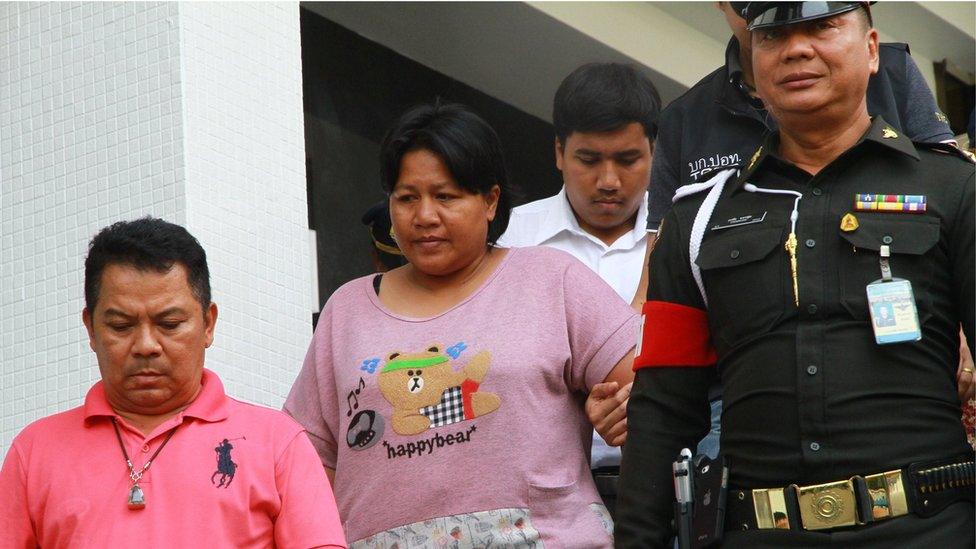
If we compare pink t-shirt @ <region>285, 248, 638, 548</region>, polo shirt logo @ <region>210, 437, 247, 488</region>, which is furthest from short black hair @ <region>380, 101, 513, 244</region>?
polo shirt logo @ <region>210, 437, 247, 488</region>

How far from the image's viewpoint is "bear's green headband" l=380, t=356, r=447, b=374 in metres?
3.71

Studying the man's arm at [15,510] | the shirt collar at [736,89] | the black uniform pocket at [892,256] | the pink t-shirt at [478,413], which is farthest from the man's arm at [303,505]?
the shirt collar at [736,89]

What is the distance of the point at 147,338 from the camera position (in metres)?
3.33

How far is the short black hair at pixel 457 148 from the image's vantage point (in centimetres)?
393

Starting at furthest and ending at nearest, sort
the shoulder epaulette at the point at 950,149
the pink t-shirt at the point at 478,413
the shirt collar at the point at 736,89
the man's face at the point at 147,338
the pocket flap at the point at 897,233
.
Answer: the shirt collar at the point at 736,89, the pink t-shirt at the point at 478,413, the man's face at the point at 147,338, the shoulder epaulette at the point at 950,149, the pocket flap at the point at 897,233

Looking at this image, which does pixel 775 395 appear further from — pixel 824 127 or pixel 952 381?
pixel 824 127

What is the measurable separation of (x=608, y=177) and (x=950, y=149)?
1671 mm

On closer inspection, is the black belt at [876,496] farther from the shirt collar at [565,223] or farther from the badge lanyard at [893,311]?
the shirt collar at [565,223]

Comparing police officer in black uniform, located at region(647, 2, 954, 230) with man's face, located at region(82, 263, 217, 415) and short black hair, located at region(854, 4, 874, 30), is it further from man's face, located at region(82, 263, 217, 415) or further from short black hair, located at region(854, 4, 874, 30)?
man's face, located at region(82, 263, 217, 415)

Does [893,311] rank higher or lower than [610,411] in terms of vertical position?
higher

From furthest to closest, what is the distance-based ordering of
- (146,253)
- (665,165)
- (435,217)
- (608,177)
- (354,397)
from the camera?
(608,177)
(665,165)
(435,217)
(354,397)
(146,253)

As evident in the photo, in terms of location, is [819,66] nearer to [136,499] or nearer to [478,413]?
[478,413]

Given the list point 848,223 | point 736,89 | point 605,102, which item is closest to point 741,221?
point 848,223

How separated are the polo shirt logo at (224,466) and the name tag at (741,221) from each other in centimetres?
109
